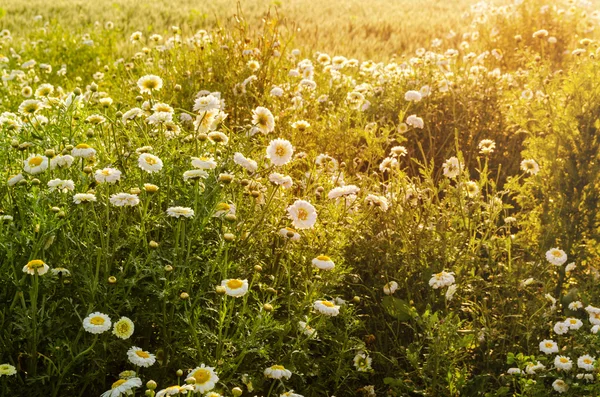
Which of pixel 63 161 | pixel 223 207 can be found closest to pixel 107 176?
pixel 63 161

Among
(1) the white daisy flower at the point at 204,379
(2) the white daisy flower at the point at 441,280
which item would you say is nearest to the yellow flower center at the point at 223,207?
(1) the white daisy flower at the point at 204,379

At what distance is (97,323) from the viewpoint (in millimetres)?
2080

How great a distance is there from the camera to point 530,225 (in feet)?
11.5

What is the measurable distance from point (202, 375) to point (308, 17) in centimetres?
904

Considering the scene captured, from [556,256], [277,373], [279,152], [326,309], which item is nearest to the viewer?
[277,373]

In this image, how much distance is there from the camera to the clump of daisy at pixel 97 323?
2.04m

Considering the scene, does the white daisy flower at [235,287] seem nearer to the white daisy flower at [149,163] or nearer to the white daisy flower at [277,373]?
the white daisy flower at [277,373]

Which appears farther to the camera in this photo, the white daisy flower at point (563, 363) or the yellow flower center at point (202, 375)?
the white daisy flower at point (563, 363)

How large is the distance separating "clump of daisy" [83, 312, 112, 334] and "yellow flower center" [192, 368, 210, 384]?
0.32m

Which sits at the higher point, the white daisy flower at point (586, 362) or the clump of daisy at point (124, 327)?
the clump of daisy at point (124, 327)

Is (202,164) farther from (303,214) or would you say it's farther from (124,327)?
(124,327)

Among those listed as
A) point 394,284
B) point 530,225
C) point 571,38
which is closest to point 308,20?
point 571,38

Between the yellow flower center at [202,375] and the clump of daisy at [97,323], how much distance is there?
315 mm

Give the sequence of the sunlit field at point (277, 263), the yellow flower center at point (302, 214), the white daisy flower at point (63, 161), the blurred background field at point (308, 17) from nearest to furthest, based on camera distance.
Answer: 1. the sunlit field at point (277, 263)
2. the white daisy flower at point (63, 161)
3. the yellow flower center at point (302, 214)
4. the blurred background field at point (308, 17)
